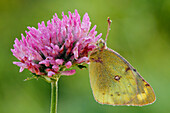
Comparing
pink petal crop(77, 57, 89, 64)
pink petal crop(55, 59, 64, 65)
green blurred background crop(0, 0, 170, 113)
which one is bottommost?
pink petal crop(55, 59, 64, 65)

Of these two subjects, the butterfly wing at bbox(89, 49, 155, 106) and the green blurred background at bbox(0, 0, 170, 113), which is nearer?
the butterfly wing at bbox(89, 49, 155, 106)

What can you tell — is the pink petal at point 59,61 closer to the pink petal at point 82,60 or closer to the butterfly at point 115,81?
the pink petal at point 82,60

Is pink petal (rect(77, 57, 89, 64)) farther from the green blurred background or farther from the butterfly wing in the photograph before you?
the green blurred background

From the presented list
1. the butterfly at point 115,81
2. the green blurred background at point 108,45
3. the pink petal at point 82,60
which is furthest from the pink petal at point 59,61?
the green blurred background at point 108,45

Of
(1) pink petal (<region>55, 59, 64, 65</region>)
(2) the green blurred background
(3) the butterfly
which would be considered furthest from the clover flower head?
(2) the green blurred background

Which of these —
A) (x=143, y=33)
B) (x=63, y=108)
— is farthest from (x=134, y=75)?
(x=143, y=33)

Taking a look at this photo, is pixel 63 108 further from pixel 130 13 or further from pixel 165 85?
pixel 130 13
